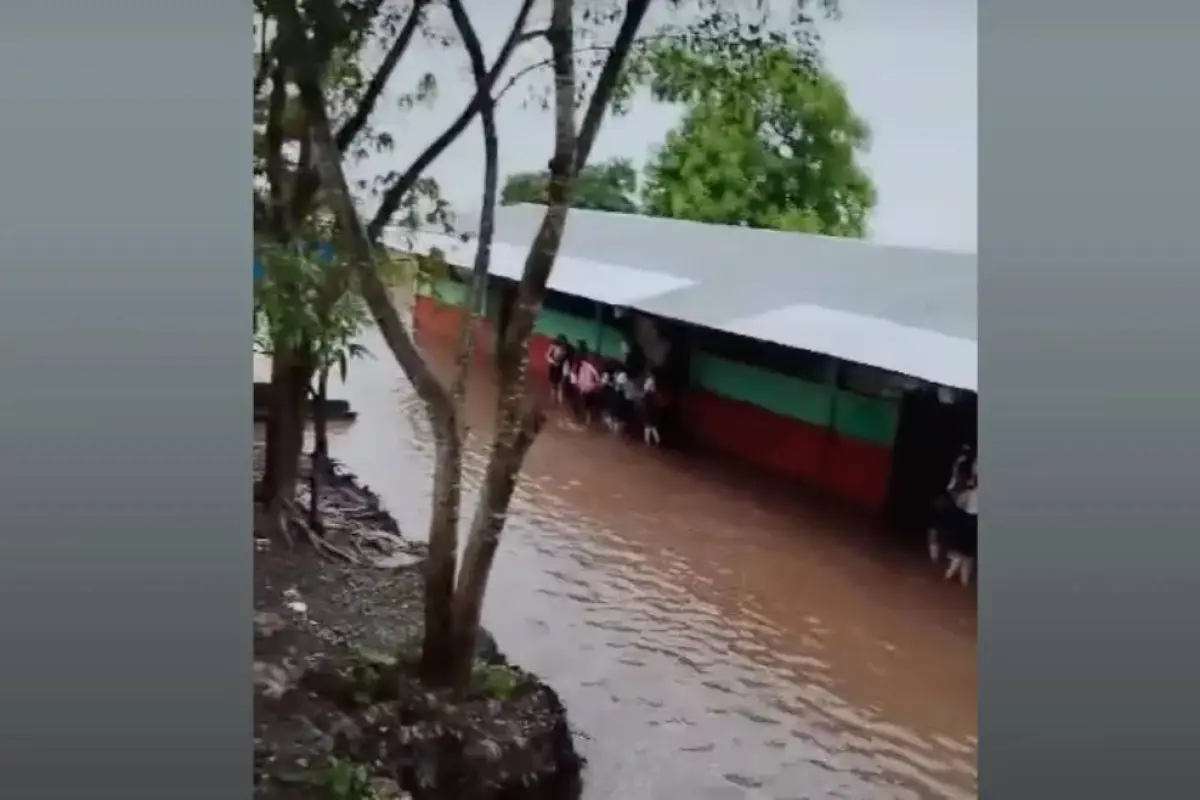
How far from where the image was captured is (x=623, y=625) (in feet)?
4.82

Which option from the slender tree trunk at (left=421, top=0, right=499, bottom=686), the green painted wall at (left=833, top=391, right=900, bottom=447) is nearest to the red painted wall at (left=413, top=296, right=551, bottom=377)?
the slender tree trunk at (left=421, top=0, right=499, bottom=686)

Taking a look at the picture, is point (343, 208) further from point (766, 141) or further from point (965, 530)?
point (965, 530)

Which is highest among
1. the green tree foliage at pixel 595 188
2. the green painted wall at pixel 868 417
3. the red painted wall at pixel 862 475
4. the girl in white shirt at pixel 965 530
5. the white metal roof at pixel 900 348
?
the green tree foliage at pixel 595 188

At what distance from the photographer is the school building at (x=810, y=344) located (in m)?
1.53

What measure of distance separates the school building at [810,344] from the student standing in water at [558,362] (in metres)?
0.01

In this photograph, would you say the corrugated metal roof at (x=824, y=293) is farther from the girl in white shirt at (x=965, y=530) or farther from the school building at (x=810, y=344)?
the girl in white shirt at (x=965, y=530)

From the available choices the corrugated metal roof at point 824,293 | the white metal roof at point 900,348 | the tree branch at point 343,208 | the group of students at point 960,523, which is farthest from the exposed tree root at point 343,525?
the group of students at point 960,523

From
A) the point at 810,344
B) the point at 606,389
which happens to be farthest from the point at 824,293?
the point at 606,389
